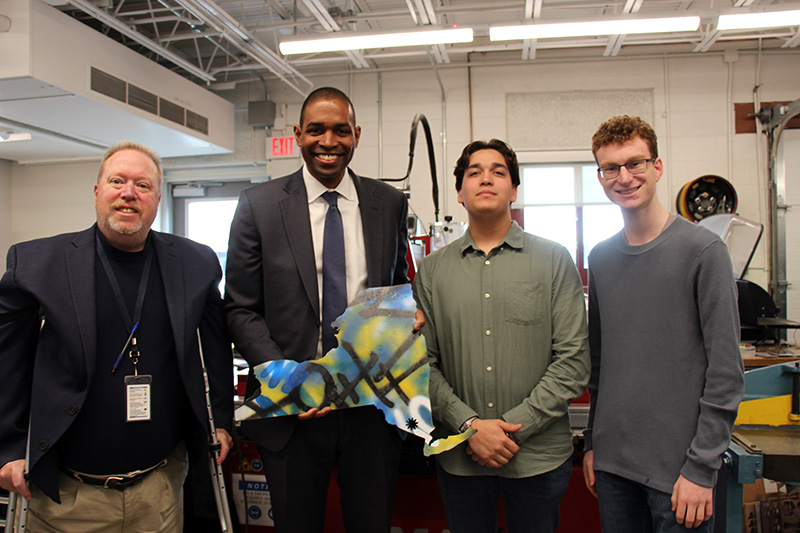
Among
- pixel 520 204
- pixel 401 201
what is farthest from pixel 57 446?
pixel 520 204

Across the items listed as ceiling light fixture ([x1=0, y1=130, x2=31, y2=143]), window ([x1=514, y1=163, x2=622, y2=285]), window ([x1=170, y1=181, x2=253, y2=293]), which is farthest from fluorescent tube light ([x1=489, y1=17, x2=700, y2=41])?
ceiling light fixture ([x1=0, y1=130, x2=31, y2=143])

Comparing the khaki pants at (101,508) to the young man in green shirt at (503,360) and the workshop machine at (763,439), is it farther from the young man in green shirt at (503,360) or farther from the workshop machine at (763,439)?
the workshop machine at (763,439)

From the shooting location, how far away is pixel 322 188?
5.30ft

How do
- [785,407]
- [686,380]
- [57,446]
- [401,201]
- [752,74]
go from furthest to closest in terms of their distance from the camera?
[752,74]
[785,407]
[401,201]
[57,446]
[686,380]

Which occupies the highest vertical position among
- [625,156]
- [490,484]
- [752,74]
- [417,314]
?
[752,74]

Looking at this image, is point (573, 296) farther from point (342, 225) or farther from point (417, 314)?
point (342, 225)

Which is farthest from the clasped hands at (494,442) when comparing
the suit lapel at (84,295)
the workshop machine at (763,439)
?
the suit lapel at (84,295)

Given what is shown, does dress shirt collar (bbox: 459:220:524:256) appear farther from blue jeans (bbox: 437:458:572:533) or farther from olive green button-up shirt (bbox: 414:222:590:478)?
blue jeans (bbox: 437:458:572:533)

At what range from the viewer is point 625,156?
1.47m

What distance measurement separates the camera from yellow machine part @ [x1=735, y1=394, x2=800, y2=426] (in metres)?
1.86

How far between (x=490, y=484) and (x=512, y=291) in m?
0.58

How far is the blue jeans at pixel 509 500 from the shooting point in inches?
57.5

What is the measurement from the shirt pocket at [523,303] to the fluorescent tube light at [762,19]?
161 inches

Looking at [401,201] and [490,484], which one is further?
[401,201]
